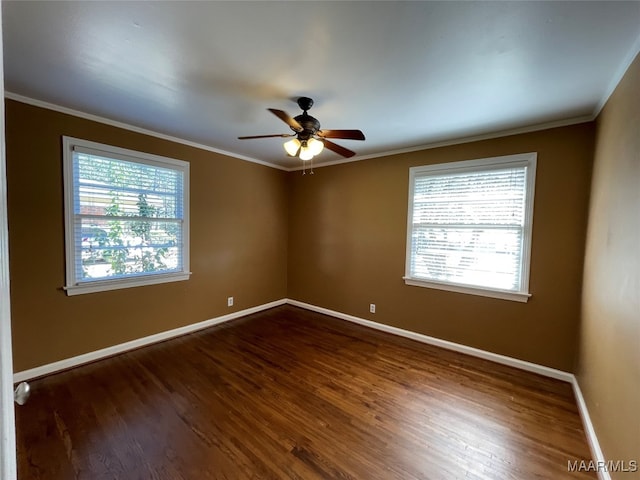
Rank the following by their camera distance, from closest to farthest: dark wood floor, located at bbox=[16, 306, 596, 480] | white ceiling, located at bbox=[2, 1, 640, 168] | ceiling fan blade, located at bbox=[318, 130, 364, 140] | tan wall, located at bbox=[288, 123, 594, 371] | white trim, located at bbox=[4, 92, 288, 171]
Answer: white ceiling, located at bbox=[2, 1, 640, 168] → dark wood floor, located at bbox=[16, 306, 596, 480] → ceiling fan blade, located at bbox=[318, 130, 364, 140] → white trim, located at bbox=[4, 92, 288, 171] → tan wall, located at bbox=[288, 123, 594, 371]

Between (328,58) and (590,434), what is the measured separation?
305 cm

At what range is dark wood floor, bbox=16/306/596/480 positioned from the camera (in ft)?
5.59

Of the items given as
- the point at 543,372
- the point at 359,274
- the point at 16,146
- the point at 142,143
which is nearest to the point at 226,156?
the point at 142,143

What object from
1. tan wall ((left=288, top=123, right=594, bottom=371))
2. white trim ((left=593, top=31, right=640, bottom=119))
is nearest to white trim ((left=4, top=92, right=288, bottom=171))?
tan wall ((left=288, top=123, right=594, bottom=371))

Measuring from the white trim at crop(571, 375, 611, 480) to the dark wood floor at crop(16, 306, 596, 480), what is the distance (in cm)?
4

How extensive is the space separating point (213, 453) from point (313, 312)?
2876 mm

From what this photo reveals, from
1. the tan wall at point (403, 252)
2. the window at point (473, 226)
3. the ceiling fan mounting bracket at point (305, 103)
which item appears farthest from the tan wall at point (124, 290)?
the window at point (473, 226)

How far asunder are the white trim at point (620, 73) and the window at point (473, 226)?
0.61 m

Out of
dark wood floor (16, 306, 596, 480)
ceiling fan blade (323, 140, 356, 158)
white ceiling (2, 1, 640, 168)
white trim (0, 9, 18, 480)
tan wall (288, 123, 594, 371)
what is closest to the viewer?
white trim (0, 9, 18, 480)

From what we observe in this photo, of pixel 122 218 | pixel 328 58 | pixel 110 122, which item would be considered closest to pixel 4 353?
pixel 328 58

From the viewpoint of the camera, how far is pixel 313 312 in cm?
460

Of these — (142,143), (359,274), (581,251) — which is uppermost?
(142,143)

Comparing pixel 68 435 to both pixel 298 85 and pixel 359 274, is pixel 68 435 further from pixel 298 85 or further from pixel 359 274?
pixel 359 274

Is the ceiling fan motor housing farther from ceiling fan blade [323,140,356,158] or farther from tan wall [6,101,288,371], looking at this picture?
tan wall [6,101,288,371]
